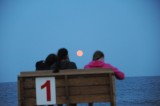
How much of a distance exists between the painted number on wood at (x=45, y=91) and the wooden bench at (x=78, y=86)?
50mm

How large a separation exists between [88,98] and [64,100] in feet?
1.09

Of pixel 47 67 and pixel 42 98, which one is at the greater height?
pixel 47 67

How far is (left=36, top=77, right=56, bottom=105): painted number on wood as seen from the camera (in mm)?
6148

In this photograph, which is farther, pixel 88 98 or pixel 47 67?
pixel 47 67

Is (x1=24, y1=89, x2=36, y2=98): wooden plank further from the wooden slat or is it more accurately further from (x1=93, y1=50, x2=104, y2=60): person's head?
(x1=93, y1=50, x2=104, y2=60): person's head

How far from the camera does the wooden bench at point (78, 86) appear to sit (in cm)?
615

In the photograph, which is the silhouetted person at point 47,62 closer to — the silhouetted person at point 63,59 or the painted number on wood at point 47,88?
the silhouetted person at point 63,59

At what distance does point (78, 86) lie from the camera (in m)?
6.18

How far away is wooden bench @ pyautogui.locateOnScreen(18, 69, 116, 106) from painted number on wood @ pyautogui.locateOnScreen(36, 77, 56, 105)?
0.16 ft

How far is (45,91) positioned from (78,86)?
46cm

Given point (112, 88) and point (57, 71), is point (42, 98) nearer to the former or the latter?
point (57, 71)

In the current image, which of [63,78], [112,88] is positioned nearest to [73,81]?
[63,78]

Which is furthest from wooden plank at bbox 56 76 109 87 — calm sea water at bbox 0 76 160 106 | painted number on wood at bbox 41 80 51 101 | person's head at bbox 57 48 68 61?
calm sea water at bbox 0 76 160 106

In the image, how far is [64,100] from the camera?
6148mm
